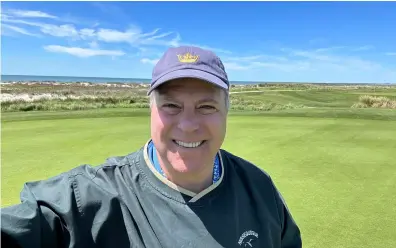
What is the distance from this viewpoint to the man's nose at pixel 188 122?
1.32m

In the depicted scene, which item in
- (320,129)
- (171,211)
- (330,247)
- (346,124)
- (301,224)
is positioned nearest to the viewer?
(171,211)

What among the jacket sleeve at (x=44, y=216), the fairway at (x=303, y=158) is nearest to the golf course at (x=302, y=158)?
the fairway at (x=303, y=158)

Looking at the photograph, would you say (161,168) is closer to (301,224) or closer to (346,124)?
(301,224)

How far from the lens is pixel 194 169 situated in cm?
135

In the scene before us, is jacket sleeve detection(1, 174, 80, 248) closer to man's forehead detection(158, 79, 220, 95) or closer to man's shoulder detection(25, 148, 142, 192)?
man's shoulder detection(25, 148, 142, 192)

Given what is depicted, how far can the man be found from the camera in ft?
3.62

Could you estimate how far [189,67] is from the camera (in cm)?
129

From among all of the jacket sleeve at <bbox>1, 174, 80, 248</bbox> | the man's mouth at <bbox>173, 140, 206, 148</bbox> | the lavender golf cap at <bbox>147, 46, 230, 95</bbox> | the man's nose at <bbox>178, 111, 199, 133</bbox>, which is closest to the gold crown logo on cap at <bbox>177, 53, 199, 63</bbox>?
the lavender golf cap at <bbox>147, 46, 230, 95</bbox>

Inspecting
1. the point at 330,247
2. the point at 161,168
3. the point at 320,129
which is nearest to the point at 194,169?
the point at 161,168

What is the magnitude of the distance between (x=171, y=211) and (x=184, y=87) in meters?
0.43

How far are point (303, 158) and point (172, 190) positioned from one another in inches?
124

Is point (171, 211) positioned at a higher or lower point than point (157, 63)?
lower

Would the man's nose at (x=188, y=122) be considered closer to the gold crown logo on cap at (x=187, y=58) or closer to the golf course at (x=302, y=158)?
the gold crown logo on cap at (x=187, y=58)

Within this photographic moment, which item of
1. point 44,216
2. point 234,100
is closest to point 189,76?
point 44,216
